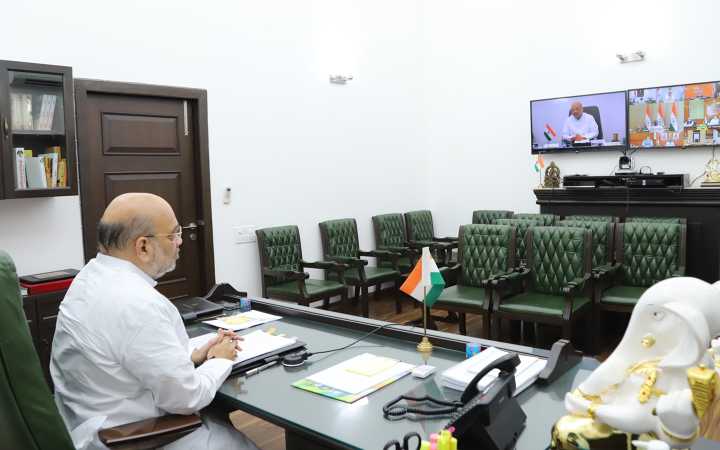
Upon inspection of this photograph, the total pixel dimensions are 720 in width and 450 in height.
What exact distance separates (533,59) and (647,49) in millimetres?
1181

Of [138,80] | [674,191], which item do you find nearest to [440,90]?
[674,191]

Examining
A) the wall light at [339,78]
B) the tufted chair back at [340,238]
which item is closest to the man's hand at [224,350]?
the tufted chair back at [340,238]

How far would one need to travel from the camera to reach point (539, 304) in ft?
13.2

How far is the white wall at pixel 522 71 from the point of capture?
222 inches

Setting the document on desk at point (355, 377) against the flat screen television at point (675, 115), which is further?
the flat screen television at point (675, 115)

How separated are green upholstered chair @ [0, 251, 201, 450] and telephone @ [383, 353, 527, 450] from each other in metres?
0.84

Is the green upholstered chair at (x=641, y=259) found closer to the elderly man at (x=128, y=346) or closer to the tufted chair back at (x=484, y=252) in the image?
the tufted chair back at (x=484, y=252)

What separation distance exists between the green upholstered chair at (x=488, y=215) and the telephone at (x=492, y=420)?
505cm

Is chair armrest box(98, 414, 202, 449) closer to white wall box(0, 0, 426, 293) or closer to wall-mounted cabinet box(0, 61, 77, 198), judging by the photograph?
wall-mounted cabinet box(0, 61, 77, 198)

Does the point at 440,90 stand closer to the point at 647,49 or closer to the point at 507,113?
the point at 507,113

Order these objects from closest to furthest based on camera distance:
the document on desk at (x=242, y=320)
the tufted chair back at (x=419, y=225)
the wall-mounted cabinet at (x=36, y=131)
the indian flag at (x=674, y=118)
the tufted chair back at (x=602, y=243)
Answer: the document on desk at (x=242, y=320) → the wall-mounted cabinet at (x=36, y=131) → the tufted chair back at (x=602, y=243) → the indian flag at (x=674, y=118) → the tufted chair back at (x=419, y=225)

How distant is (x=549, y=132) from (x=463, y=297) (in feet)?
9.36

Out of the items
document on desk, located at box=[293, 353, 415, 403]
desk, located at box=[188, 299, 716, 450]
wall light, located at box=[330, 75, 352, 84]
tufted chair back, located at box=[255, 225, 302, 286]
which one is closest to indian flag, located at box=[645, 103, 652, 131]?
wall light, located at box=[330, 75, 352, 84]

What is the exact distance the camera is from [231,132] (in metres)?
5.14
